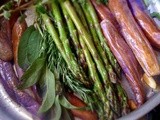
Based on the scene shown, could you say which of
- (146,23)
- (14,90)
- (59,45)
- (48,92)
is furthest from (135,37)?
(14,90)

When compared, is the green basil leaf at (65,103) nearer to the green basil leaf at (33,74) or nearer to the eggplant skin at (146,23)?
the green basil leaf at (33,74)

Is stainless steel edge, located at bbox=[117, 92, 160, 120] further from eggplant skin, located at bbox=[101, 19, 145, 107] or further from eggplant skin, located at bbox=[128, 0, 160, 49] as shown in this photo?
eggplant skin, located at bbox=[128, 0, 160, 49]

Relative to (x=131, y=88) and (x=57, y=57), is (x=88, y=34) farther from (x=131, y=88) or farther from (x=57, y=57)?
(x=131, y=88)

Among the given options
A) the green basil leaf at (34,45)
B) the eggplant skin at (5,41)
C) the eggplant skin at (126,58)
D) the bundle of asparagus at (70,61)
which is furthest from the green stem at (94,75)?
the eggplant skin at (5,41)

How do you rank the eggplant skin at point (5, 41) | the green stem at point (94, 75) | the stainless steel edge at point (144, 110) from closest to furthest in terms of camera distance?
the stainless steel edge at point (144, 110) < the green stem at point (94, 75) < the eggplant skin at point (5, 41)

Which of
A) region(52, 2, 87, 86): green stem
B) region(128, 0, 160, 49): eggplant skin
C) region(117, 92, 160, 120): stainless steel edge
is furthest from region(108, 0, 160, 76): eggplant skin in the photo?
region(52, 2, 87, 86): green stem

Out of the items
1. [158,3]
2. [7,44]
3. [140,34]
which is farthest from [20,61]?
[158,3]

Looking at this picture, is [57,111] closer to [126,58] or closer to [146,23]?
[126,58]
